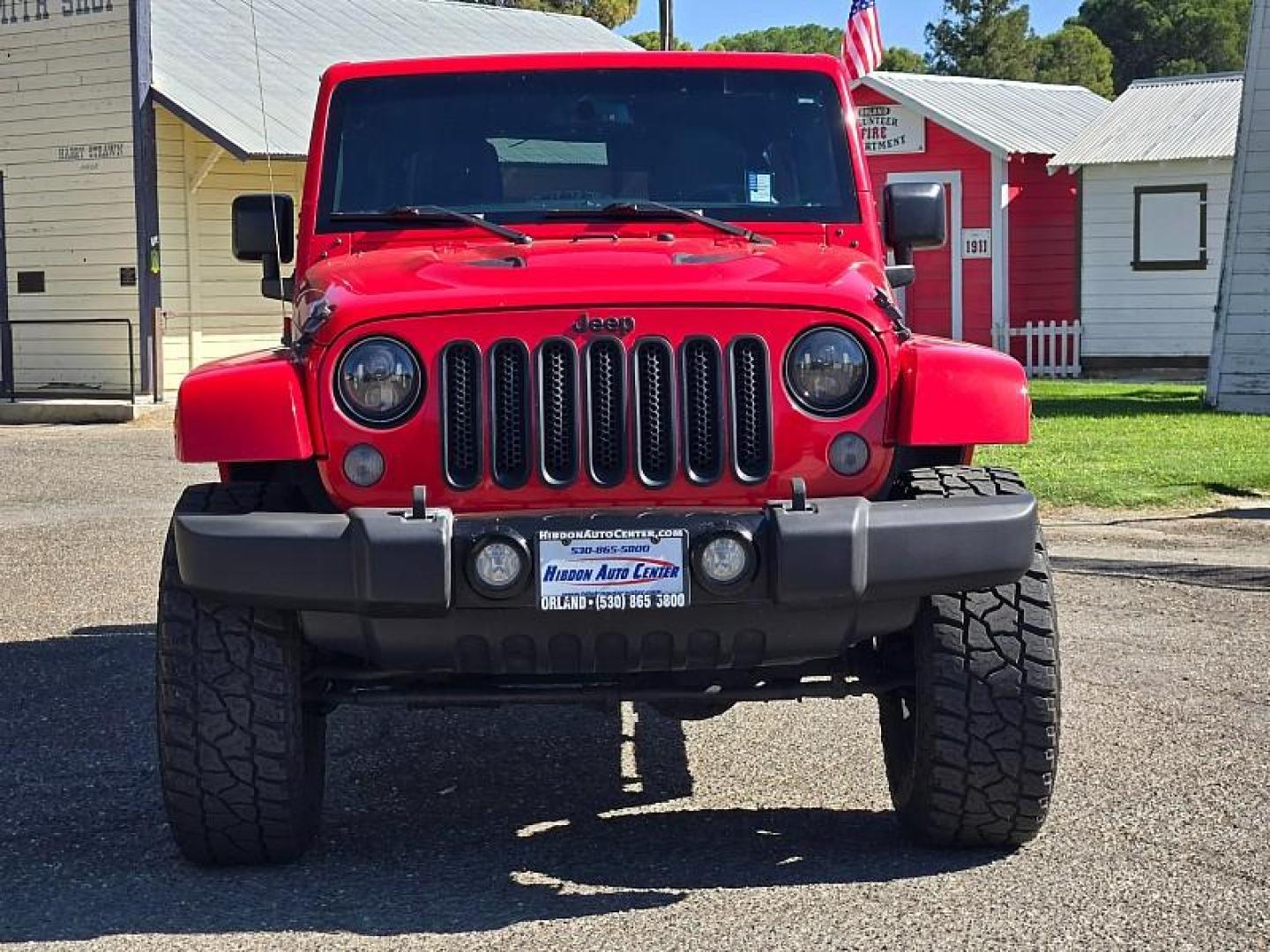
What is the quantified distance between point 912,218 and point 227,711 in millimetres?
2596

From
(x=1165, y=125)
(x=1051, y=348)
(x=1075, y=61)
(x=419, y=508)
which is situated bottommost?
(x=1051, y=348)

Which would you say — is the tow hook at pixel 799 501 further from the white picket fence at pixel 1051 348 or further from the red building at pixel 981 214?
the red building at pixel 981 214

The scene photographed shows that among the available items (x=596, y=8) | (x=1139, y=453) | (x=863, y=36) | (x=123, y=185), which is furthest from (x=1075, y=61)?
(x=1139, y=453)

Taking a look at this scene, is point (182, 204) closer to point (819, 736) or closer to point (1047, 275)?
point (1047, 275)

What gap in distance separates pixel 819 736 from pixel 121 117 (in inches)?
658

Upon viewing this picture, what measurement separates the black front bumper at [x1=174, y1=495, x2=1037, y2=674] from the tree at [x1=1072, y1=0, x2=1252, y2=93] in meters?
69.3

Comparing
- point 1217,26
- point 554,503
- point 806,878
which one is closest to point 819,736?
point 806,878

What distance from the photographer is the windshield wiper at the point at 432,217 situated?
5.69 meters

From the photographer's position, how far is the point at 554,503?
4.80 meters

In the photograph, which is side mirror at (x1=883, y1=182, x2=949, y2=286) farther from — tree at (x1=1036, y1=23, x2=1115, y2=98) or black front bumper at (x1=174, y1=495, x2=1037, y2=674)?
tree at (x1=1036, y1=23, x2=1115, y2=98)

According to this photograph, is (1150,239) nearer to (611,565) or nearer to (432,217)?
(432,217)

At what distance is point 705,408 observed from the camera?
4.83 meters

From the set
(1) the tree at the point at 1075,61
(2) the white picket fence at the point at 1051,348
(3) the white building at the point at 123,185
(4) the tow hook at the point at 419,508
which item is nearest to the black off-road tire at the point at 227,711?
(4) the tow hook at the point at 419,508

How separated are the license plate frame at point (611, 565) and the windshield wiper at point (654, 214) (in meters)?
1.46
